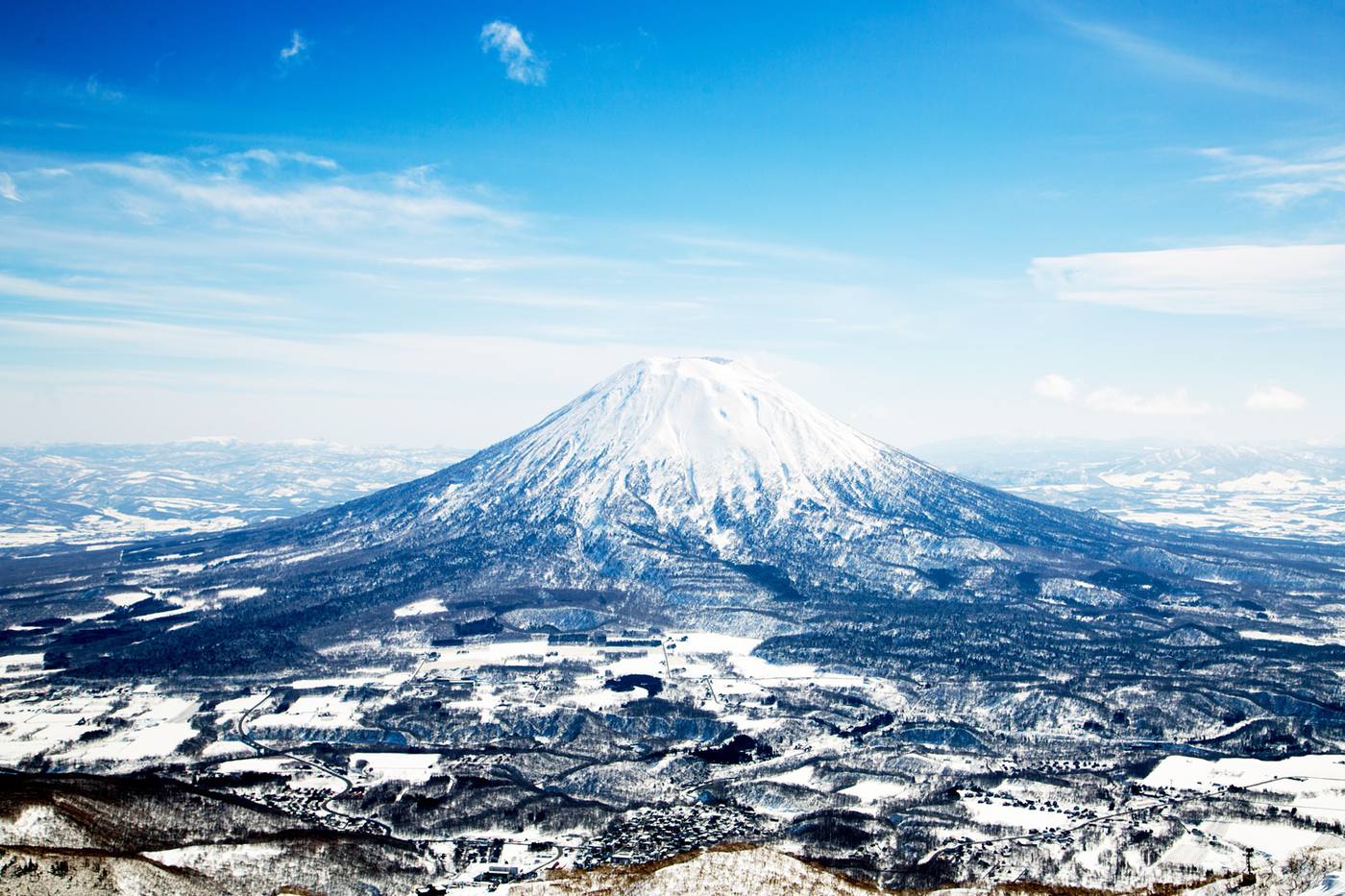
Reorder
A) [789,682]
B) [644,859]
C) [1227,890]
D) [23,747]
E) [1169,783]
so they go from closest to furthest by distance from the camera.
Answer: [1227,890], [644,859], [1169,783], [23,747], [789,682]

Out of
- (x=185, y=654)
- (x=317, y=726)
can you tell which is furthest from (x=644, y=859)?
(x=185, y=654)

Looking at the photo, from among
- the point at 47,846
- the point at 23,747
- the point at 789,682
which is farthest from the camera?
the point at 789,682

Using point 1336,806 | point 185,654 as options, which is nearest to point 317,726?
point 185,654

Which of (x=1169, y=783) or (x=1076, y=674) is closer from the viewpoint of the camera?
(x=1169, y=783)

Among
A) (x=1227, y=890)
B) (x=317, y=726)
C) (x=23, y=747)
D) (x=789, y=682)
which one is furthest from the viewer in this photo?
(x=789, y=682)

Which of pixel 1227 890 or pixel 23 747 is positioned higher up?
pixel 1227 890

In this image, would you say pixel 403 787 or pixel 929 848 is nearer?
pixel 929 848

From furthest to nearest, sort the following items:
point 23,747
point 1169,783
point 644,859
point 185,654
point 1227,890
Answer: point 185,654
point 23,747
point 1169,783
point 644,859
point 1227,890

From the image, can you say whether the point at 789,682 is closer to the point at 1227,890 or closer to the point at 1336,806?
the point at 1336,806

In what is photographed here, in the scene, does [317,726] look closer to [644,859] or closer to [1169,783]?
Answer: [644,859]
